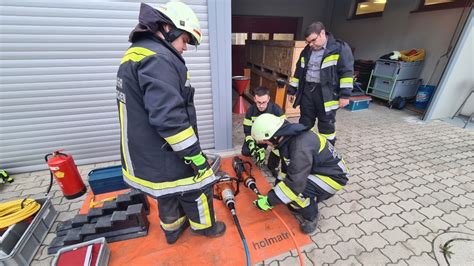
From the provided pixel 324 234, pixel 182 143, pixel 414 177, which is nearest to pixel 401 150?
pixel 414 177

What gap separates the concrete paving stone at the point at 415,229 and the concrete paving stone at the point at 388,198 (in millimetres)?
361

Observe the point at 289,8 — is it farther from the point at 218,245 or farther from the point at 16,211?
the point at 16,211

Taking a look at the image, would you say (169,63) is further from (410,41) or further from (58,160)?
(410,41)

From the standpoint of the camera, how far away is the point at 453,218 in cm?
233

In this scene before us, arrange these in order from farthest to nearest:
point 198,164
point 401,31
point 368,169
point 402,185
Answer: point 401,31
point 368,169
point 402,185
point 198,164

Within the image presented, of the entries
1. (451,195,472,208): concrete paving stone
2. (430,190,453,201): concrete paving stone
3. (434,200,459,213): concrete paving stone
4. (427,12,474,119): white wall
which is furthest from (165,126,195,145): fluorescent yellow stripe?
(427,12,474,119): white wall

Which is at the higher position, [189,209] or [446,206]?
[189,209]

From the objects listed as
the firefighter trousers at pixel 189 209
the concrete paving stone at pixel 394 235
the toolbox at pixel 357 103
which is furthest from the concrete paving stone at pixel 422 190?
the toolbox at pixel 357 103

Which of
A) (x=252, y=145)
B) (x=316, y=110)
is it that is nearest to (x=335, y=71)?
(x=316, y=110)

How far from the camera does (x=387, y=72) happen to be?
5828 millimetres

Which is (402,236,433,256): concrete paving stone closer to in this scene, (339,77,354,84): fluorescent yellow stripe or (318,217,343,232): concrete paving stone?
(318,217,343,232): concrete paving stone

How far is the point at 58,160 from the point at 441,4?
849 centimetres

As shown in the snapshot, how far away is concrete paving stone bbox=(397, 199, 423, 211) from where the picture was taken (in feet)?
8.16

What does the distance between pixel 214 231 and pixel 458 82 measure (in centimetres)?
621
